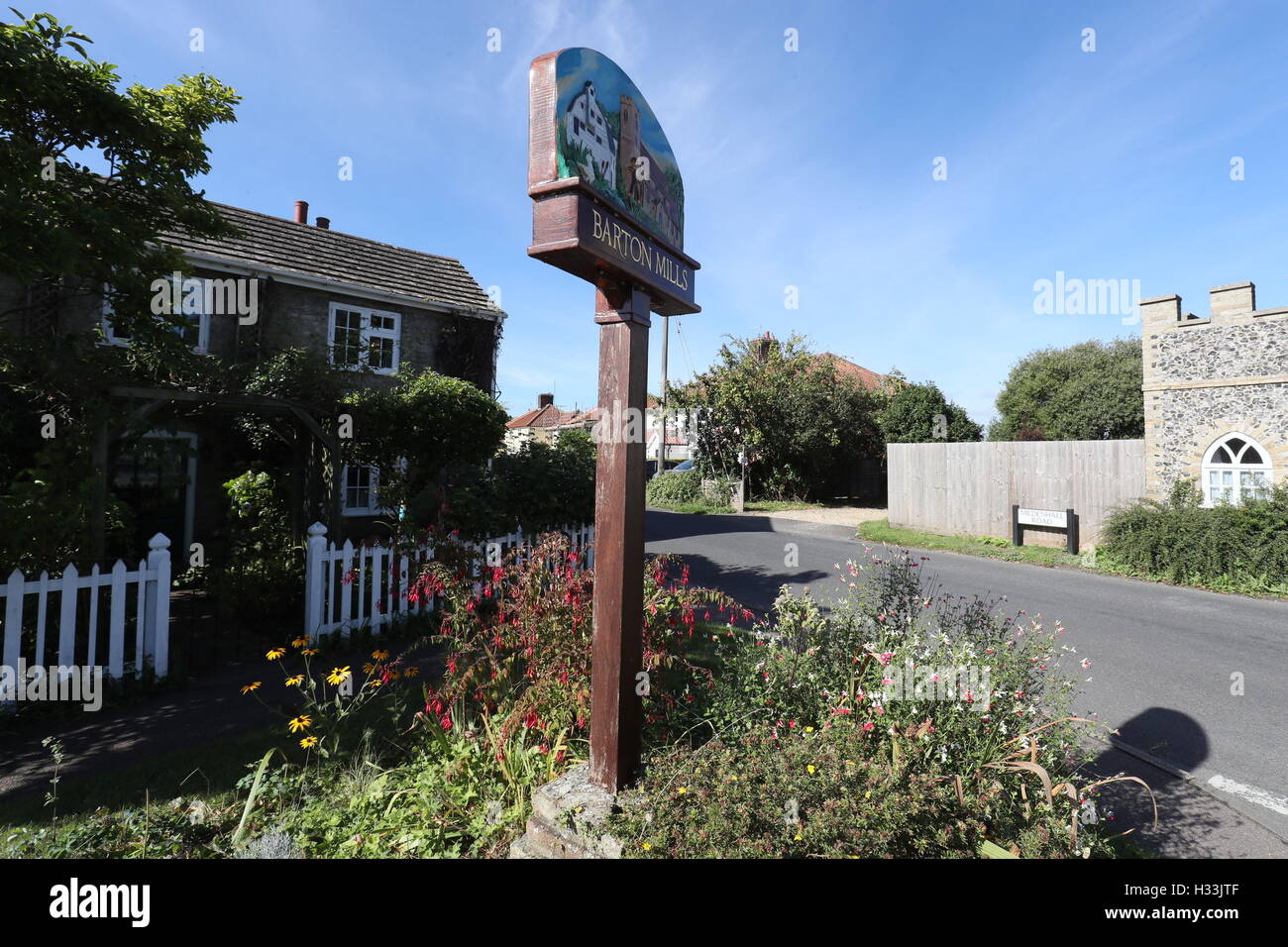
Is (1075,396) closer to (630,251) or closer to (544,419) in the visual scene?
(544,419)

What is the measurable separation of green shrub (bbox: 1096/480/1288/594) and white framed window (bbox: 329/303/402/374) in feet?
46.1

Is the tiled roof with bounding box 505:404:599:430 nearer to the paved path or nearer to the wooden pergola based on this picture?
the paved path

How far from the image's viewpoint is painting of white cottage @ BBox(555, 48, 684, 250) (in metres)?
2.66

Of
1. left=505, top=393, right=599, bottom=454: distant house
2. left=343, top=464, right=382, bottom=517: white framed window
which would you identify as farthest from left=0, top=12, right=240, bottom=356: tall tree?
left=505, top=393, right=599, bottom=454: distant house

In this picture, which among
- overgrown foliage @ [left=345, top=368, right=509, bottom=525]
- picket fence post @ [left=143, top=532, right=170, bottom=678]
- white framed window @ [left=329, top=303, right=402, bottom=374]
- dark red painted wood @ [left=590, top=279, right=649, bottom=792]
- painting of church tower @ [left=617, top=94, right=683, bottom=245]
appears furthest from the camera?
white framed window @ [left=329, top=303, right=402, bottom=374]

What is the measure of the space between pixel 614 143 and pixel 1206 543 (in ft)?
39.6

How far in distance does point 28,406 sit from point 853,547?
45.3ft

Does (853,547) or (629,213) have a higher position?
(629,213)

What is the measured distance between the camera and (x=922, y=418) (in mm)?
22328

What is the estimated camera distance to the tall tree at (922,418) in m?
22.1

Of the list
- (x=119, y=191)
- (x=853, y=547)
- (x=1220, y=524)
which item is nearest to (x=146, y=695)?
(x=119, y=191)

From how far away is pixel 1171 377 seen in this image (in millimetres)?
12008

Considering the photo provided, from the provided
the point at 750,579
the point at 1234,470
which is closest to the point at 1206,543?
the point at 1234,470
